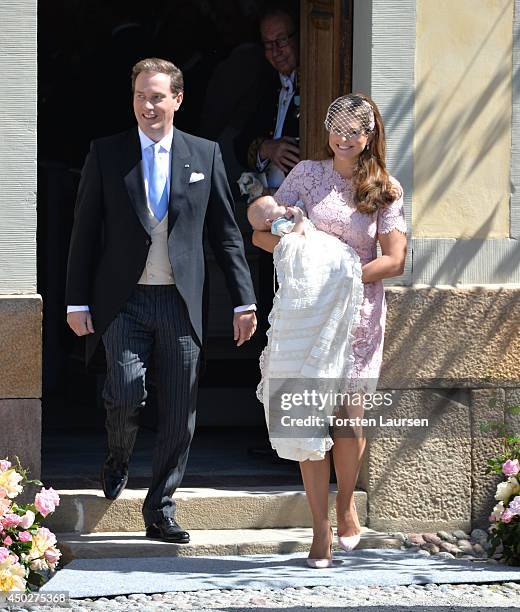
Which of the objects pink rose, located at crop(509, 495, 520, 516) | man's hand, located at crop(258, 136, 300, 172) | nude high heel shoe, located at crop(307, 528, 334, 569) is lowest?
nude high heel shoe, located at crop(307, 528, 334, 569)

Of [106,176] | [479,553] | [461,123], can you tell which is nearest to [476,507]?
[479,553]

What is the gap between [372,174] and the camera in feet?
22.2

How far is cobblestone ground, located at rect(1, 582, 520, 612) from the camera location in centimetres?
620

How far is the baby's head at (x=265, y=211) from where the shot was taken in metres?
6.79

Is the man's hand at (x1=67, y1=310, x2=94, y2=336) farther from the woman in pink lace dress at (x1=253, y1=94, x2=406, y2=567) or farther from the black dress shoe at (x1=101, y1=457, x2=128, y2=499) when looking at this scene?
the woman in pink lace dress at (x1=253, y1=94, x2=406, y2=567)

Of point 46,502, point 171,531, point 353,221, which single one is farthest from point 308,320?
point 46,502

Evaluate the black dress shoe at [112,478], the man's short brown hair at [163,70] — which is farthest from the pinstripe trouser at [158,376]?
the man's short brown hair at [163,70]

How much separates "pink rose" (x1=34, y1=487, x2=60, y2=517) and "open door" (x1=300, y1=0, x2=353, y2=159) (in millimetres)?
2144

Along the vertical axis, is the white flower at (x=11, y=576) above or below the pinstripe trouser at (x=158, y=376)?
below

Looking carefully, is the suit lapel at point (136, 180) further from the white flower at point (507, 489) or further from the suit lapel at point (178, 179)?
the white flower at point (507, 489)

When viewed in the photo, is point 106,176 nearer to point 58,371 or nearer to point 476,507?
point 476,507

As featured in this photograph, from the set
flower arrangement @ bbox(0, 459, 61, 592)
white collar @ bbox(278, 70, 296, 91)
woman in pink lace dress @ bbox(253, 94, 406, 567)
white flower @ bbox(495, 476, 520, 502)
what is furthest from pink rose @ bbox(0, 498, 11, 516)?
white collar @ bbox(278, 70, 296, 91)

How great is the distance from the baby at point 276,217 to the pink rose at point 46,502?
4.73 feet

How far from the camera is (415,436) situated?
297 inches
